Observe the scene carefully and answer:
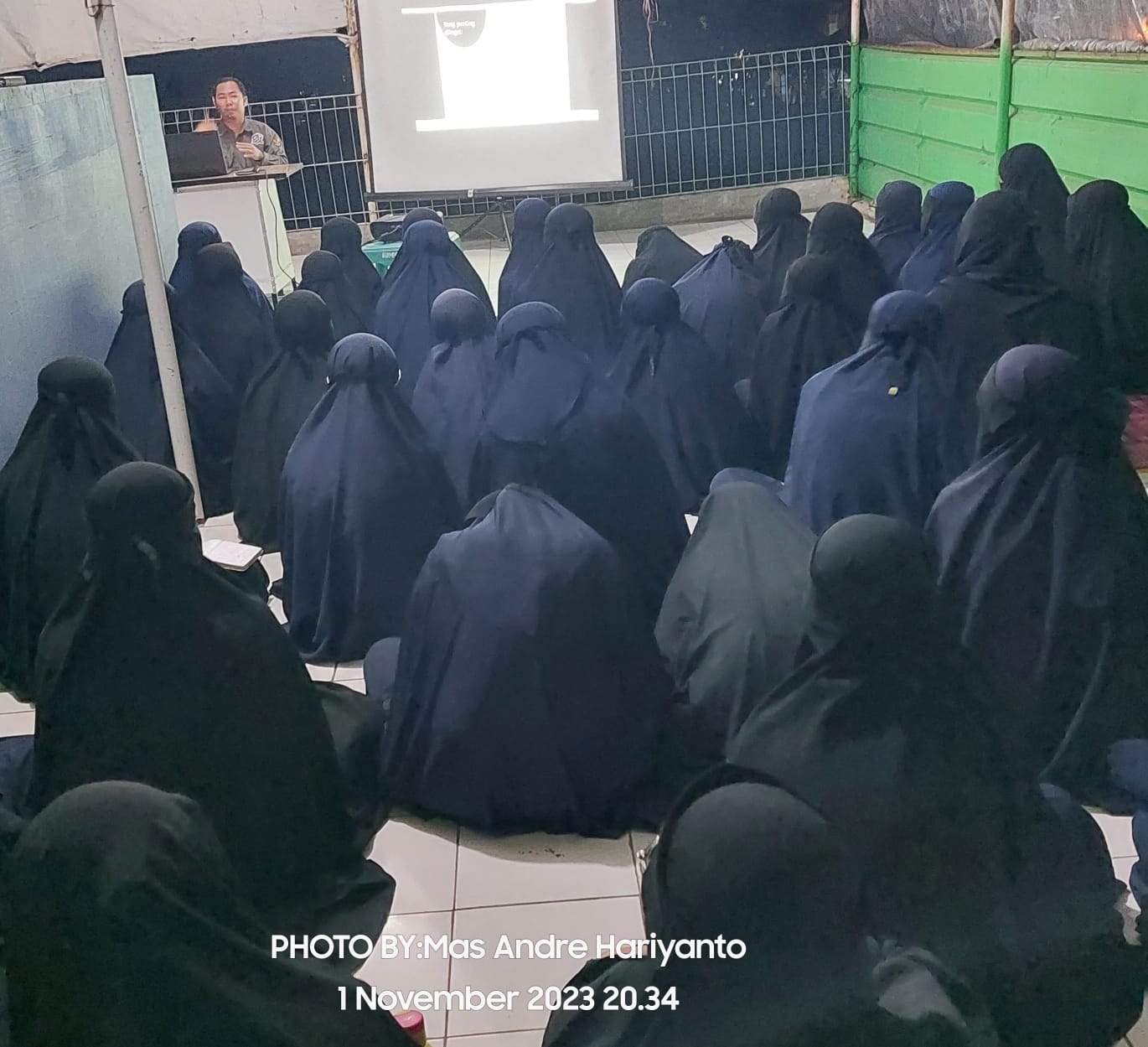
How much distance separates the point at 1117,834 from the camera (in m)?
2.29

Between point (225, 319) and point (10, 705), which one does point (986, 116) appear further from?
point (10, 705)

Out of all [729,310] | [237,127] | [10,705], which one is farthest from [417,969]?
[237,127]

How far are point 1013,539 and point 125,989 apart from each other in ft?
6.04

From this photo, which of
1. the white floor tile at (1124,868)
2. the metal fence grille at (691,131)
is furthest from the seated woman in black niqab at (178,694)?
the metal fence grille at (691,131)

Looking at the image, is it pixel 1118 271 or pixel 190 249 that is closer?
pixel 1118 271

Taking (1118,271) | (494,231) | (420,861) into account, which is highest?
(1118,271)

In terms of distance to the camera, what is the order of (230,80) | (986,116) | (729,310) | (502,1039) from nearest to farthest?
(502,1039) < (729,310) < (986,116) < (230,80)

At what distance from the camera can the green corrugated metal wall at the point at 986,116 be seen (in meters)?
4.95

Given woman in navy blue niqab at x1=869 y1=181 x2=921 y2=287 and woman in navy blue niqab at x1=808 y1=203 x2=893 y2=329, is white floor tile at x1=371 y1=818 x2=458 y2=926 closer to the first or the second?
woman in navy blue niqab at x1=808 y1=203 x2=893 y2=329

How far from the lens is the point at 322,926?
213 cm

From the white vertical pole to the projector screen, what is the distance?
4339mm

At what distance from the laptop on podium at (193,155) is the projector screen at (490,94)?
1.82m

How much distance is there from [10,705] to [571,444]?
62.0 inches

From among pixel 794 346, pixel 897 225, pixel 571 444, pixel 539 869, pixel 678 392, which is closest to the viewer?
pixel 539 869
